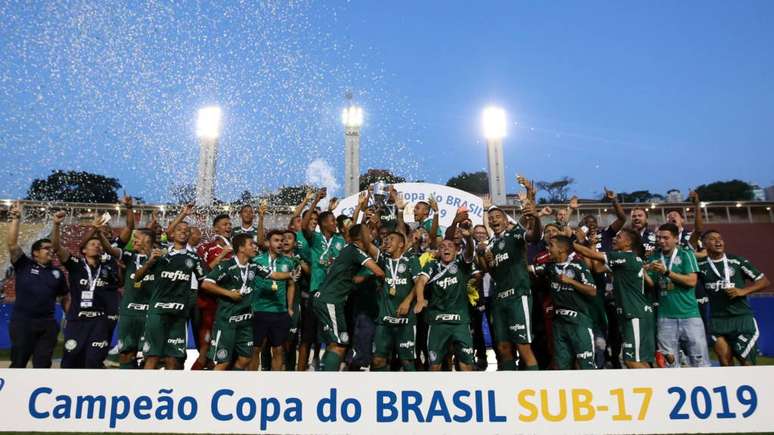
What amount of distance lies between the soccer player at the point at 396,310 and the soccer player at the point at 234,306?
1771 mm

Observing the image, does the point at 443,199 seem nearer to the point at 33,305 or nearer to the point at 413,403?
the point at 33,305

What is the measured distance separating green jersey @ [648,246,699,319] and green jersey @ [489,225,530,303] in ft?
6.61

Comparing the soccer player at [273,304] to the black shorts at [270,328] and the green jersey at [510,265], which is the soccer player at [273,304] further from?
the green jersey at [510,265]

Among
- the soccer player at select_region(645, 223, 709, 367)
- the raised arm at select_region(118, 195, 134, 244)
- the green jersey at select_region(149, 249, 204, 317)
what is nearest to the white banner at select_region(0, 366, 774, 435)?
the green jersey at select_region(149, 249, 204, 317)

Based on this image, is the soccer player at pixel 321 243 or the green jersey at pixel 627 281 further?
the soccer player at pixel 321 243

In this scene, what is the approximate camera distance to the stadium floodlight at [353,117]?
39344 millimetres

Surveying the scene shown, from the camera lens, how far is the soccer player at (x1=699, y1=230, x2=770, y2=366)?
7.20 m

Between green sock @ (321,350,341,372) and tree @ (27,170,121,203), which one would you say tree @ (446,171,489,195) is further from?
green sock @ (321,350,341,372)

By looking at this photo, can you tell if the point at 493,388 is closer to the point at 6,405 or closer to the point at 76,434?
the point at 76,434

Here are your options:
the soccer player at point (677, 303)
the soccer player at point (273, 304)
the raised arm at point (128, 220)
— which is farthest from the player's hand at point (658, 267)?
the raised arm at point (128, 220)

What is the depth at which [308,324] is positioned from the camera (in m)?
8.62

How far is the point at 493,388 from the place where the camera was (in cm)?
462

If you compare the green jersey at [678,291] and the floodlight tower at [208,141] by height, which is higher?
the floodlight tower at [208,141]

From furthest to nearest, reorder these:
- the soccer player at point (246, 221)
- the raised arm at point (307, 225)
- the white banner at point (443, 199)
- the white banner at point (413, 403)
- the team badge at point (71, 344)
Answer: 1. the white banner at point (443, 199)
2. the soccer player at point (246, 221)
3. the raised arm at point (307, 225)
4. the team badge at point (71, 344)
5. the white banner at point (413, 403)
